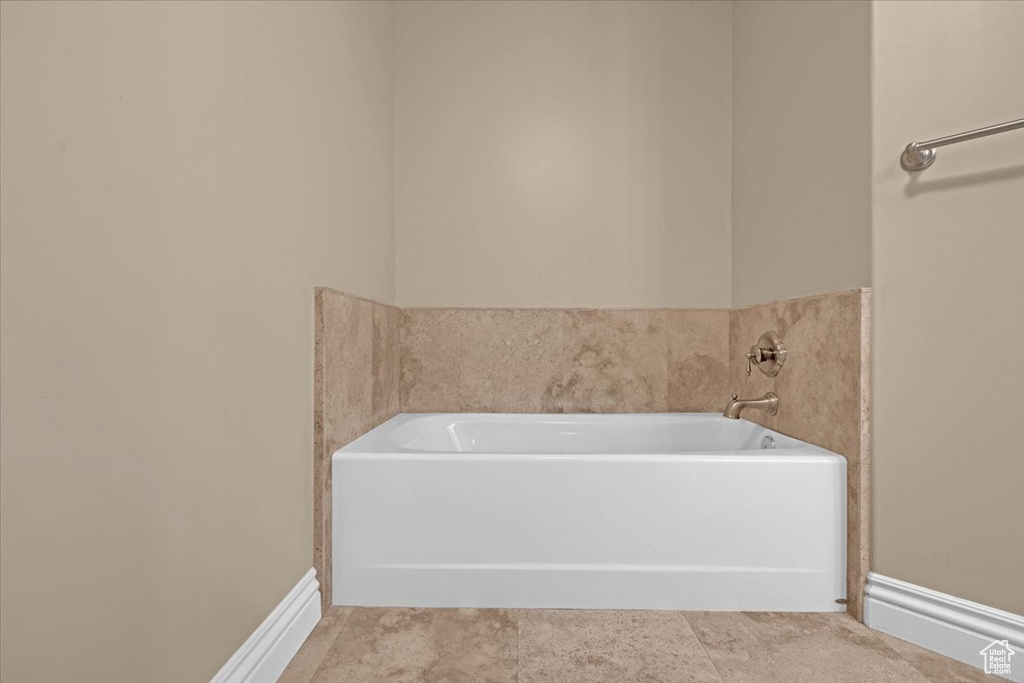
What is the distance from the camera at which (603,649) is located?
1213mm

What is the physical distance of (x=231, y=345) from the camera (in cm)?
98

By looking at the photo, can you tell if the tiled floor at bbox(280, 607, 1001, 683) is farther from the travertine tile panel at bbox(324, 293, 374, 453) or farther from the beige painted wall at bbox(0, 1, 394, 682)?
the travertine tile panel at bbox(324, 293, 374, 453)

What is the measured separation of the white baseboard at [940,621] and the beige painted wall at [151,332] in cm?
136

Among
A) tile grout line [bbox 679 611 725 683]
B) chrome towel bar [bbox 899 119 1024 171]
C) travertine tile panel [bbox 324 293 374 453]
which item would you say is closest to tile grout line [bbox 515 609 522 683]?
tile grout line [bbox 679 611 725 683]

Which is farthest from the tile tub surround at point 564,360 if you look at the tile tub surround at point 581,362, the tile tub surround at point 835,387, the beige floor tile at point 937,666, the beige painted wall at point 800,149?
the beige floor tile at point 937,666

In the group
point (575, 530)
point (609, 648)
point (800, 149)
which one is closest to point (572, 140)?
point (800, 149)

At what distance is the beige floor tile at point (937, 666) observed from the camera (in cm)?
112

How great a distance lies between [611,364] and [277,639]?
4.86 ft

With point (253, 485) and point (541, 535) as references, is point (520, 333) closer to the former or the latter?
point (541, 535)

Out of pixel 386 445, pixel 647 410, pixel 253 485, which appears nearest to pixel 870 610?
pixel 647 410

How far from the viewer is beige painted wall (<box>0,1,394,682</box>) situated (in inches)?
22.8

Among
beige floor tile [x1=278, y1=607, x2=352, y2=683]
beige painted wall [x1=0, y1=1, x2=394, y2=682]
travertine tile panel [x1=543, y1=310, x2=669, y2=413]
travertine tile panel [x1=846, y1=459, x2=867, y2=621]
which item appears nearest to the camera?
beige painted wall [x1=0, y1=1, x2=394, y2=682]

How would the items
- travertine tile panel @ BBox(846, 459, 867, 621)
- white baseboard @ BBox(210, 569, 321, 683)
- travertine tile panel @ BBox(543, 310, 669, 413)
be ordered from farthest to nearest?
travertine tile panel @ BBox(543, 310, 669, 413)
travertine tile panel @ BBox(846, 459, 867, 621)
white baseboard @ BBox(210, 569, 321, 683)
